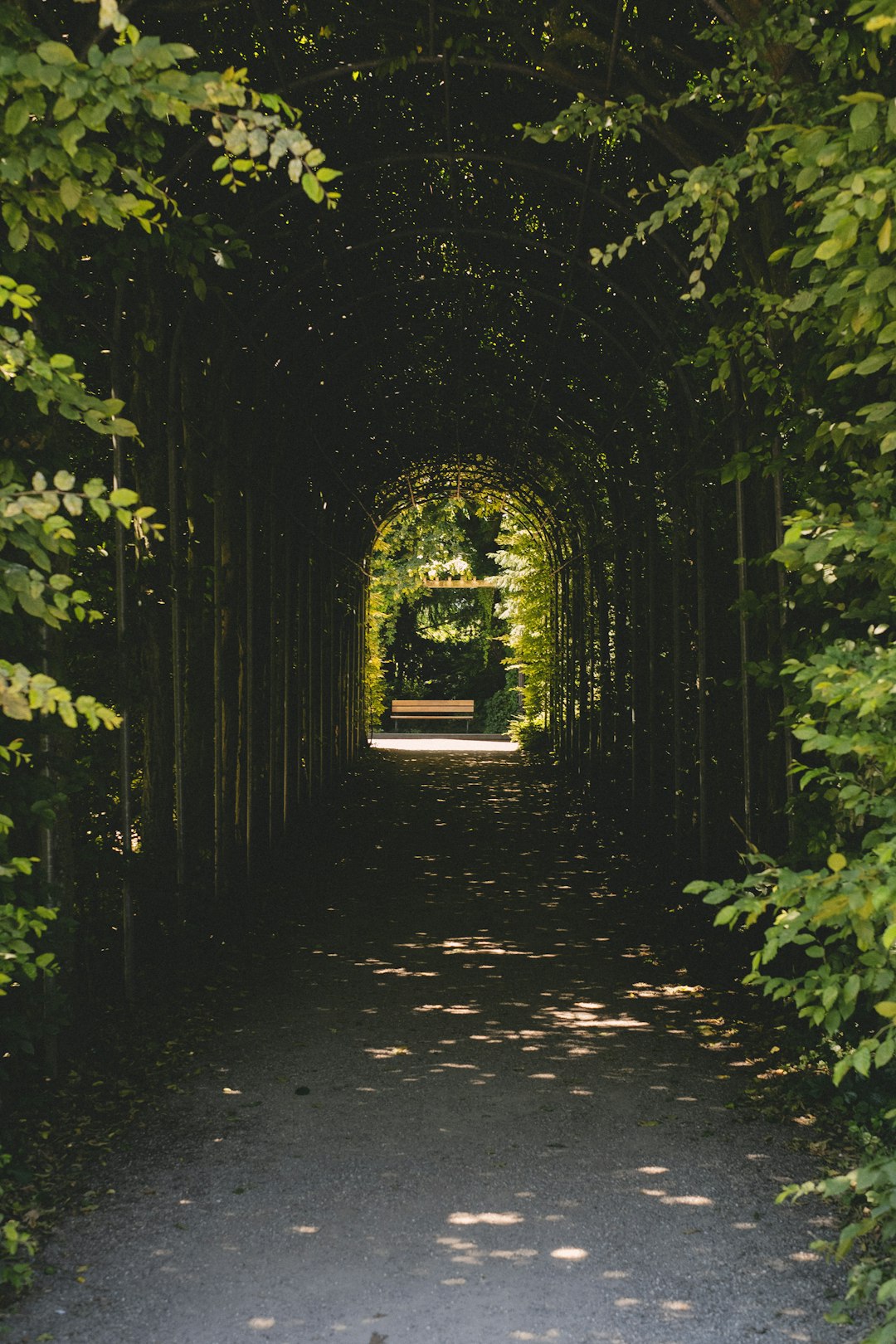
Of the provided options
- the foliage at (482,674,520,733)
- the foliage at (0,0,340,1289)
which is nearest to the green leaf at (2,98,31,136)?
the foliage at (0,0,340,1289)

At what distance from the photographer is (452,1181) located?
396 centimetres

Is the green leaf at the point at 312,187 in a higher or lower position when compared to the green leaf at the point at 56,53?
lower

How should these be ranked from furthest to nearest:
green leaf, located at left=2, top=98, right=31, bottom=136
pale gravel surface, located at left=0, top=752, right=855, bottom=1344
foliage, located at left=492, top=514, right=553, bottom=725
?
foliage, located at left=492, top=514, right=553, bottom=725 → pale gravel surface, located at left=0, top=752, right=855, bottom=1344 → green leaf, located at left=2, top=98, right=31, bottom=136

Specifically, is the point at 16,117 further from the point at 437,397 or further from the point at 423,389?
the point at 437,397

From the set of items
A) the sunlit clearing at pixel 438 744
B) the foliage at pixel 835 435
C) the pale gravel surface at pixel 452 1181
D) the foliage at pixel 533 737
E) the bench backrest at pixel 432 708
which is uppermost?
the foliage at pixel 835 435

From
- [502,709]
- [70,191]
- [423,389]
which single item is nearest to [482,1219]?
[70,191]

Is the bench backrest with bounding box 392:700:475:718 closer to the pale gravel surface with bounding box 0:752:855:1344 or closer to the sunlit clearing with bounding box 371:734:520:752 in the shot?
the sunlit clearing with bounding box 371:734:520:752

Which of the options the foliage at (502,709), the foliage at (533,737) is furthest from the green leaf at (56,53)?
the foliage at (502,709)

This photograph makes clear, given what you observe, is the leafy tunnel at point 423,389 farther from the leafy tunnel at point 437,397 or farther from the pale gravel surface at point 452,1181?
the pale gravel surface at point 452,1181

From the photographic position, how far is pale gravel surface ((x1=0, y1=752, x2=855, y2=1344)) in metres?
3.10

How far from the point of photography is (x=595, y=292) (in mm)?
9414

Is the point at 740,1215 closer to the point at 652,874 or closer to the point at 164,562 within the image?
the point at 164,562

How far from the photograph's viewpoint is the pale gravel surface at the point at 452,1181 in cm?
310

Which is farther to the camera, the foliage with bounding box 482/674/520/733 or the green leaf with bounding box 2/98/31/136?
the foliage with bounding box 482/674/520/733
